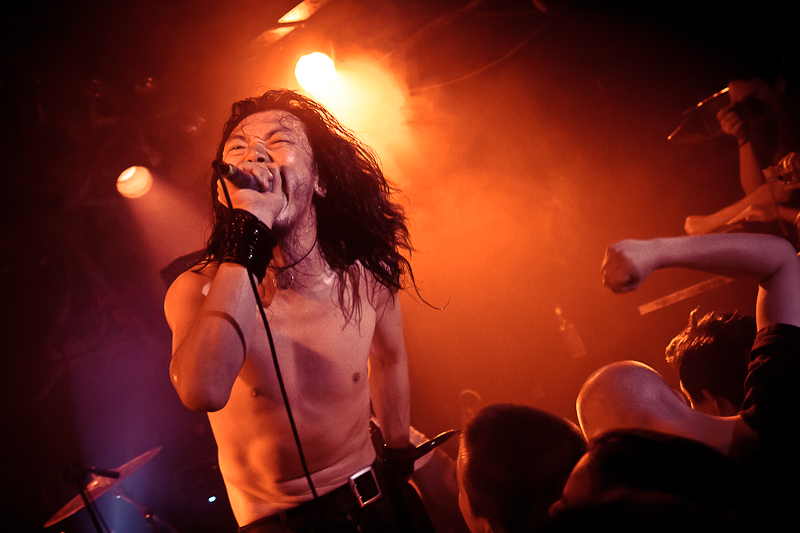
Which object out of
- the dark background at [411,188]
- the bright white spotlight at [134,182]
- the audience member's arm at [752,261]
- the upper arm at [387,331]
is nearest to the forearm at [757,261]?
the audience member's arm at [752,261]

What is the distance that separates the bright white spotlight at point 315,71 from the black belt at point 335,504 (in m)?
3.57

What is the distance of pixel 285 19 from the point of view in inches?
134

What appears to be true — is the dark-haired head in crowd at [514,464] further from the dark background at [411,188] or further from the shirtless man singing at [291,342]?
the dark background at [411,188]

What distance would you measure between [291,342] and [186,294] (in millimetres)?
415

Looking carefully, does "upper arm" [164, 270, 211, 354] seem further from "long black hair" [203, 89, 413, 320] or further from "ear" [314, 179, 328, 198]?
"ear" [314, 179, 328, 198]

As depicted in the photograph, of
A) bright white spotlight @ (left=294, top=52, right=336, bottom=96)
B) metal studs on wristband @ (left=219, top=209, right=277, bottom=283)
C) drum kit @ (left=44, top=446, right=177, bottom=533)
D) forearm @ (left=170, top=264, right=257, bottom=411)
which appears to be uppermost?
bright white spotlight @ (left=294, top=52, right=336, bottom=96)

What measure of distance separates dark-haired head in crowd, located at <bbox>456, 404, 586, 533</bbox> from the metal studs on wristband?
0.82m

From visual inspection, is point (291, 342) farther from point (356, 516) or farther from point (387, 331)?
point (356, 516)

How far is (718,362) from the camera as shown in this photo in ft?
5.78

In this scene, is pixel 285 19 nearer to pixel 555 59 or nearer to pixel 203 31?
pixel 203 31

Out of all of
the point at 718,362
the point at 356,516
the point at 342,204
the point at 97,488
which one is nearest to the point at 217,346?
the point at 356,516

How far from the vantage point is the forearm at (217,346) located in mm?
1042

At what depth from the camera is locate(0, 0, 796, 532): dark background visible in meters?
3.34

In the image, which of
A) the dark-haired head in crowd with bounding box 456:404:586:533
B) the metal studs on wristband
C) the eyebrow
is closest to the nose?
the eyebrow
